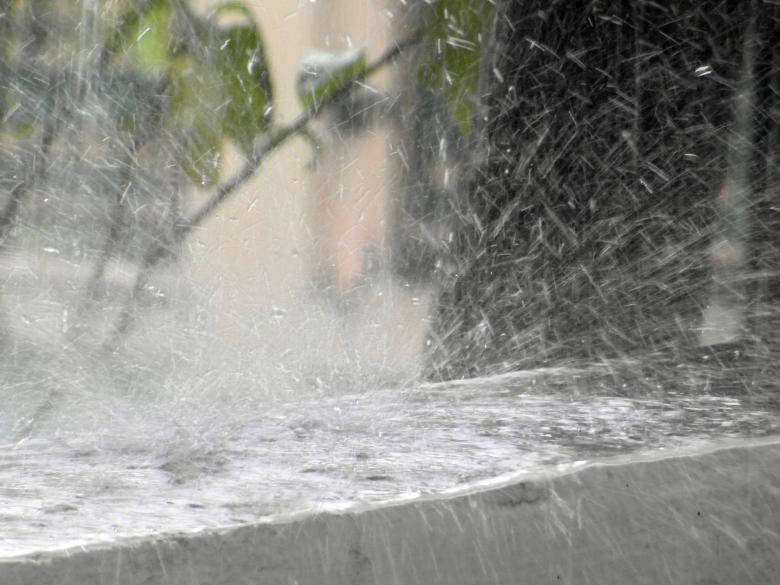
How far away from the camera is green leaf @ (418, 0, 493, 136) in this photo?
2.51m

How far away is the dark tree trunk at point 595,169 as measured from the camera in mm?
2795

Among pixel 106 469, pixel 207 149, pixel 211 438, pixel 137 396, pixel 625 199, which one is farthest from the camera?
pixel 625 199

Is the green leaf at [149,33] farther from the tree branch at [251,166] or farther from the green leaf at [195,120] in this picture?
the tree branch at [251,166]

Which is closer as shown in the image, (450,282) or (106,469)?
(106,469)

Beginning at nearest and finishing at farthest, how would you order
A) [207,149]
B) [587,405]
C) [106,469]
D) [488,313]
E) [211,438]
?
[106,469] < [211,438] < [587,405] < [207,149] < [488,313]

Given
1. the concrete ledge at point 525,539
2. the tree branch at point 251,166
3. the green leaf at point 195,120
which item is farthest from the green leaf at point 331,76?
the concrete ledge at point 525,539

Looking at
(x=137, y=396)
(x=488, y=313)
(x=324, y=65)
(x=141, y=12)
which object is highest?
(x=141, y=12)

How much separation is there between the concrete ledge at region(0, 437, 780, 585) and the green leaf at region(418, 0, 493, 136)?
5.08 ft

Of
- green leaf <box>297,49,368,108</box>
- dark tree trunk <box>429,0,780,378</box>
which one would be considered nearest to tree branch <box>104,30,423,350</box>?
green leaf <box>297,49,368,108</box>

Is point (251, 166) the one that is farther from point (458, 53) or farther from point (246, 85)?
point (458, 53)

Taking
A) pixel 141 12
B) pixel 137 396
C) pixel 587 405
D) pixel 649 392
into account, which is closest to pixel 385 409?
pixel 587 405

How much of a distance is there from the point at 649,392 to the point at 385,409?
395 mm

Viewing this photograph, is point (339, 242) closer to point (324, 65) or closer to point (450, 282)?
point (450, 282)

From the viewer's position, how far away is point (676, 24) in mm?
2865
